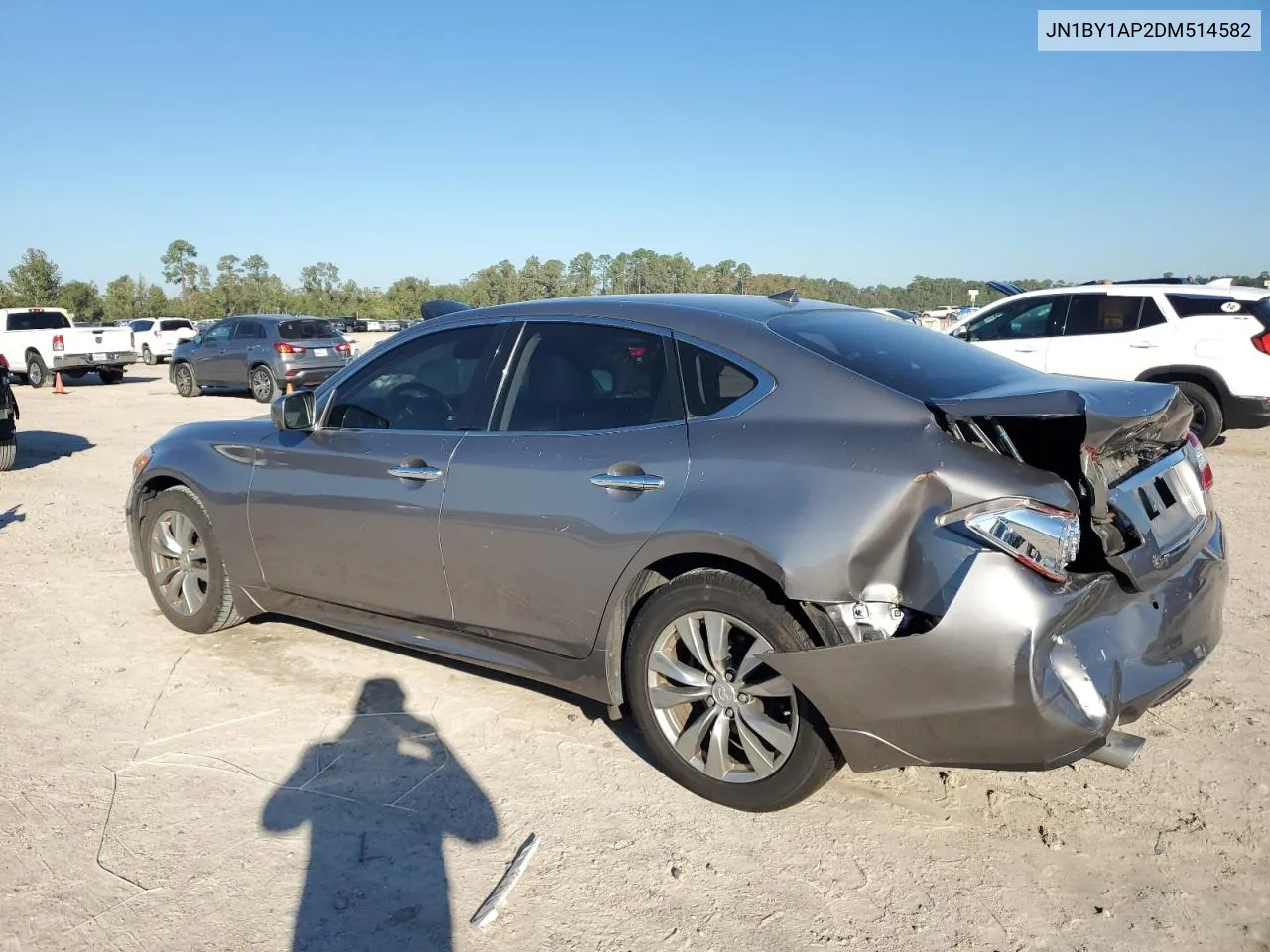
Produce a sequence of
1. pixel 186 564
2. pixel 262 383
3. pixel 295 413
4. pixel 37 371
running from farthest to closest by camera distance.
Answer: pixel 37 371
pixel 262 383
pixel 186 564
pixel 295 413

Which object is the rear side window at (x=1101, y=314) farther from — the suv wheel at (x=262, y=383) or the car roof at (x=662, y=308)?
the suv wheel at (x=262, y=383)

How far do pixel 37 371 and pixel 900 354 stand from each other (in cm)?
2345

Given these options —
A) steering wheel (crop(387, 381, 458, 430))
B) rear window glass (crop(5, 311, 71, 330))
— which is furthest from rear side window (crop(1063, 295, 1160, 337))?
rear window glass (crop(5, 311, 71, 330))

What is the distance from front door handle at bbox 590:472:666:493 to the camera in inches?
131

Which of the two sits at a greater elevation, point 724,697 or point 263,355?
point 263,355

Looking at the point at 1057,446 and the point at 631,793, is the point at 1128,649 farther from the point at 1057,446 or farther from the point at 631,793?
the point at 631,793

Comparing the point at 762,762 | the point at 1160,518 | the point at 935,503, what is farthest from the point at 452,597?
the point at 1160,518

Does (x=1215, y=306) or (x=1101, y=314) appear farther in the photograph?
(x=1101, y=314)

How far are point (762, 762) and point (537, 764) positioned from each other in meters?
0.92

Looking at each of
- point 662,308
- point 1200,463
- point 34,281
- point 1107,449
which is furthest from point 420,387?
point 34,281

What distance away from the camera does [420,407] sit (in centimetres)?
422

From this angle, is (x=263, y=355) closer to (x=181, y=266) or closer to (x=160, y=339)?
(x=160, y=339)

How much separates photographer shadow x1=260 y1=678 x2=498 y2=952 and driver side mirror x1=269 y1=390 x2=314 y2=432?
4.26ft

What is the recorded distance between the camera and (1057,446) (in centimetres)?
292
